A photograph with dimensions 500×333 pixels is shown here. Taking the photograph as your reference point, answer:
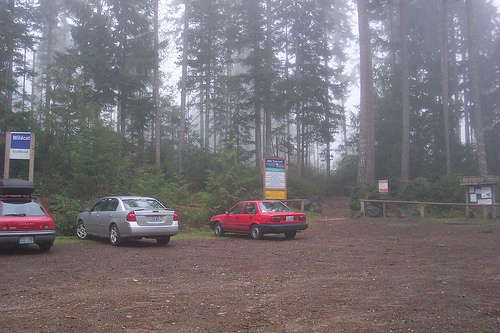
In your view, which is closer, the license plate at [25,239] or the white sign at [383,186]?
the license plate at [25,239]

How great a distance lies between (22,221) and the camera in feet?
33.2

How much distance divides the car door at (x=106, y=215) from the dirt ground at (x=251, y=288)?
588 mm

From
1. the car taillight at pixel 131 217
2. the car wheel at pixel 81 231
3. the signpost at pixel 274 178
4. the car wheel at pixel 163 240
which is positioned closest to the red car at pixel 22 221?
the car taillight at pixel 131 217

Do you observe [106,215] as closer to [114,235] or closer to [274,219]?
[114,235]

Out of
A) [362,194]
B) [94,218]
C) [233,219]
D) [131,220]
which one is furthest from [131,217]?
[362,194]

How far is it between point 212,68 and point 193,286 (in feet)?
108

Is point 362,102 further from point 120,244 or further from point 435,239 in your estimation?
point 120,244

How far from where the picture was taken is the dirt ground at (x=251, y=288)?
4.90 m

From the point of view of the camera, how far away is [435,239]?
14234 mm

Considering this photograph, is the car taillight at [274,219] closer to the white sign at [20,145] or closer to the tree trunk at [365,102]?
the white sign at [20,145]

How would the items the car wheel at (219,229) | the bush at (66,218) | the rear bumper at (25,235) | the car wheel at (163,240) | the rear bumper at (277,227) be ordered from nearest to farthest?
1. the rear bumper at (25,235)
2. the car wheel at (163,240)
3. the rear bumper at (277,227)
4. the bush at (66,218)
5. the car wheel at (219,229)

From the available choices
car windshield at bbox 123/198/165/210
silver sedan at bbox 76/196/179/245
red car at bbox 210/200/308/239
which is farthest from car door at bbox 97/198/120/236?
red car at bbox 210/200/308/239

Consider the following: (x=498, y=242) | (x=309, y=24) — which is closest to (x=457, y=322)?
(x=498, y=242)

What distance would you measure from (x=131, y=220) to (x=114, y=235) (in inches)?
38.8
